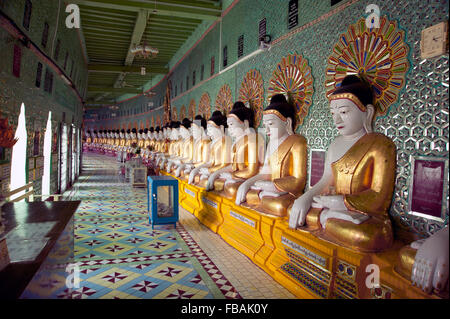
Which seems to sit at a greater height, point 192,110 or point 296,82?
point 192,110

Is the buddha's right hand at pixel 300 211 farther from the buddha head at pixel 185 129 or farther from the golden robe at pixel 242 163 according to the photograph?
the buddha head at pixel 185 129

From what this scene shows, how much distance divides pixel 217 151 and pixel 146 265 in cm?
266

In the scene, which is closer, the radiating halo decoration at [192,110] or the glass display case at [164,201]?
the glass display case at [164,201]

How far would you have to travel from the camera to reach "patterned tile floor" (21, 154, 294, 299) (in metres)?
2.79

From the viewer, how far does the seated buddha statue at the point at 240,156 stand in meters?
4.57

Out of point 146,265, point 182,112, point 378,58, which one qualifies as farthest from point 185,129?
point 378,58

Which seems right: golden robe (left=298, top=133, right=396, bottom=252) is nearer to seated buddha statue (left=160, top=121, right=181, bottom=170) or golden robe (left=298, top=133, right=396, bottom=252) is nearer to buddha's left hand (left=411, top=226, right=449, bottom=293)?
buddha's left hand (left=411, top=226, right=449, bottom=293)

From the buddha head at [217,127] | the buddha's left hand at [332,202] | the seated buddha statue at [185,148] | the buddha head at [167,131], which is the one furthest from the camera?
the buddha head at [167,131]

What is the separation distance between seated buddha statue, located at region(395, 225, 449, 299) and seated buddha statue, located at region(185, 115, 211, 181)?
4.76 m

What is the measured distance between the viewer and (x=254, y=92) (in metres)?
5.24

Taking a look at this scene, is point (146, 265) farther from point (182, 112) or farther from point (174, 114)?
point (174, 114)

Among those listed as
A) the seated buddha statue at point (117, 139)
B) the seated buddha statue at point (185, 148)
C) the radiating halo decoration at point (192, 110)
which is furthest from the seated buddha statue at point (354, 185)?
the seated buddha statue at point (117, 139)

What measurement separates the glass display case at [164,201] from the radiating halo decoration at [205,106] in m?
2.87
